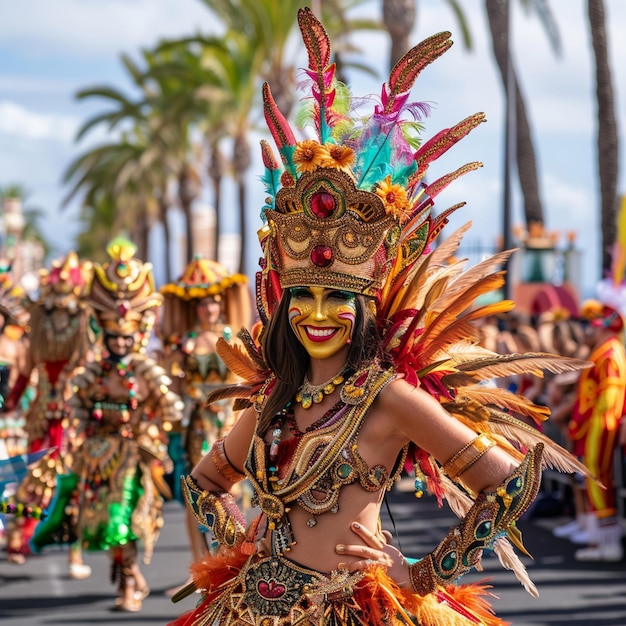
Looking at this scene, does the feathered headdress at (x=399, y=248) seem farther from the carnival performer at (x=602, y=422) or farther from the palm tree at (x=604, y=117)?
the palm tree at (x=604, y=117)

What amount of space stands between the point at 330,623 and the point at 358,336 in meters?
0.89

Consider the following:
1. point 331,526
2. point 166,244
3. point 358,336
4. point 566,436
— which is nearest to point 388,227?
point 358,336

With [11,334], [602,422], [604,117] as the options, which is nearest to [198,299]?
[11,334]

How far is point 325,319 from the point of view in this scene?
4137 mm

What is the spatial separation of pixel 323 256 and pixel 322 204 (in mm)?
166

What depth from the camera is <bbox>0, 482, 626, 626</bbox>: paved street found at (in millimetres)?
8676

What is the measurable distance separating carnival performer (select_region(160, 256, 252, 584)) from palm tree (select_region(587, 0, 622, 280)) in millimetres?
13179

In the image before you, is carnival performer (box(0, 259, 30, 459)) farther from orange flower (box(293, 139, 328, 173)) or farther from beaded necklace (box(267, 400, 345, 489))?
orange flower (box(293, 139, 328, 173))

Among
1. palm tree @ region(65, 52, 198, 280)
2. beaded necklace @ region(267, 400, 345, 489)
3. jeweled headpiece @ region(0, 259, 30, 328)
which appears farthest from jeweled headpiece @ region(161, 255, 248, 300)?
palm tree @ region(65, 52, 198, 280)

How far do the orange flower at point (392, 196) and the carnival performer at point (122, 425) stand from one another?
15.7 feet

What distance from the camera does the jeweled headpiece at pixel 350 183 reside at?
4.15m

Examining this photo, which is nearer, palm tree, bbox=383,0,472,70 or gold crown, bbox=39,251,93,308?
gold crown, bbox=39,251,93,308

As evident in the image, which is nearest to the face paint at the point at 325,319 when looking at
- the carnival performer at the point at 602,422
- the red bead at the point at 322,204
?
the red bead at the point at 322,204

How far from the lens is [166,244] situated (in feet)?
159
